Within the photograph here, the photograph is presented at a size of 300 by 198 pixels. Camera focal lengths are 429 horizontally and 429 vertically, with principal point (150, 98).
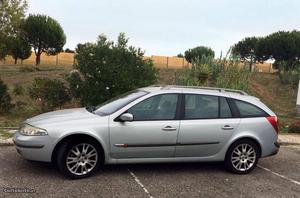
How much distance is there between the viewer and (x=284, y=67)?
2630 cm

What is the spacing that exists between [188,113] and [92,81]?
5725 mm

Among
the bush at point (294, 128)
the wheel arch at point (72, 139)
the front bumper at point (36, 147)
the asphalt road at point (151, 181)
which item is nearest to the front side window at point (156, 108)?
the wheel arch at point (72, 139)

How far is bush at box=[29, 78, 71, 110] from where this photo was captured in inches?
496

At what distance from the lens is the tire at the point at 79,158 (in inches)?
253

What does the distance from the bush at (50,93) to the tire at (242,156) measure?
6.75 m

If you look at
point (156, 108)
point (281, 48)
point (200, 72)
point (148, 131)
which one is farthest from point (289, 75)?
point (148, 131)

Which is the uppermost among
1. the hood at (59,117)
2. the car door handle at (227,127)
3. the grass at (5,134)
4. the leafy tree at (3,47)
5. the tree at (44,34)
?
the tree at (44,34)

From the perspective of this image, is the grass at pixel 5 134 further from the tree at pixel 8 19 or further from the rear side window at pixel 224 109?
the tree at pixel 8 19

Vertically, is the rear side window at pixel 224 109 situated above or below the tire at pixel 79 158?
above

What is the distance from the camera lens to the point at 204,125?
704cm

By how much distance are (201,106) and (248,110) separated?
2.90 ft

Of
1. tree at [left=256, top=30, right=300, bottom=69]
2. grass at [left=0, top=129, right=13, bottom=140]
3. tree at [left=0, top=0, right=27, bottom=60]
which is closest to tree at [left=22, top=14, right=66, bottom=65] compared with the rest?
tree at [left=0, top=0, right=27, bottom=60]

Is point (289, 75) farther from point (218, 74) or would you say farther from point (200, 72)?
point (200, 72)

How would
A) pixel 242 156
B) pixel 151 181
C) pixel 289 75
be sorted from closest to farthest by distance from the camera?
pixel 151 181, pixel 242 156, pixel 289 75
